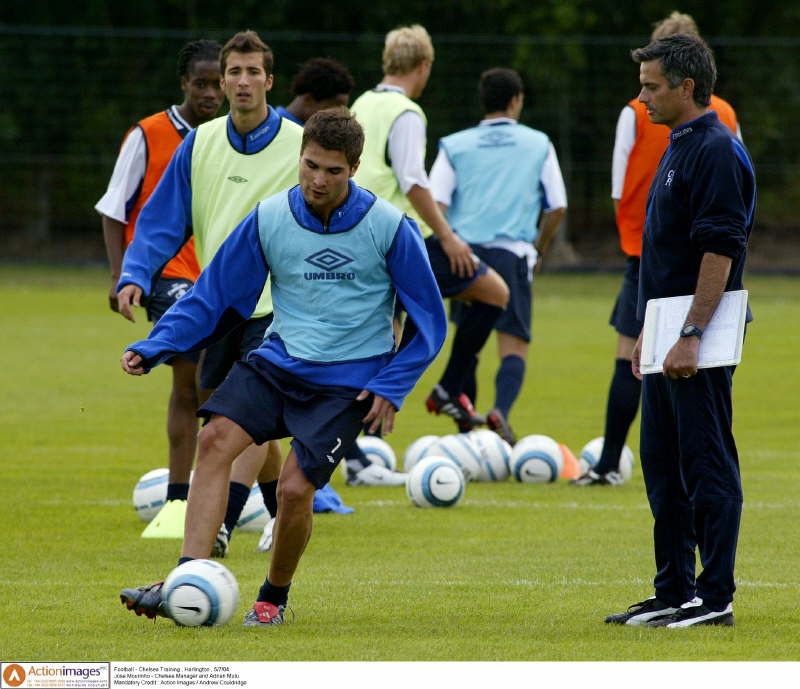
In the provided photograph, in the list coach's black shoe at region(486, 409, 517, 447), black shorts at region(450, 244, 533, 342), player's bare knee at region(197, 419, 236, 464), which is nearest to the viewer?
player's bare knee at region(197, 419, 236, 464)

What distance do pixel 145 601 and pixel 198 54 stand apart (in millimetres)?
3735

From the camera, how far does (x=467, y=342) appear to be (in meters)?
11.6

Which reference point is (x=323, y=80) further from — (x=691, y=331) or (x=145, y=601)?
(x=145, y=601)

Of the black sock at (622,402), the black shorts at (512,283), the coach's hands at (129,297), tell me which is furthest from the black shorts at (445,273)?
Result: the coach's hands at (129,297)

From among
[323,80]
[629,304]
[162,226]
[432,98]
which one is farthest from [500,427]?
[432,98]

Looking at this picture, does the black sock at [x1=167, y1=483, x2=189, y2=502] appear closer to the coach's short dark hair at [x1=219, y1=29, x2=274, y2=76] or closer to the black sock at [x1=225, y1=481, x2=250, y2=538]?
the black sock at [x1=225, y1=481, x2=250, y2=538]

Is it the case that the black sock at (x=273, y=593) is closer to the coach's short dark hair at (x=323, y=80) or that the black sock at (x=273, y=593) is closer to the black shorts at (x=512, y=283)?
the coach's short dark hair at (x=323, y=80)

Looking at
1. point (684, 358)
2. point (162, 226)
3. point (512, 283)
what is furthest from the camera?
point (512, 283)

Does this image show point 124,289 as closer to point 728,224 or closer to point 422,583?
point 422,583

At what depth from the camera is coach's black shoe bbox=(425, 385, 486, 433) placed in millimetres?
11492

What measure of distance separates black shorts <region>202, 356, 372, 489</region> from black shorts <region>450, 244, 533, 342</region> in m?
5.90

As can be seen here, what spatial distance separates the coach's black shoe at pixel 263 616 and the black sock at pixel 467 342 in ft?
17.7

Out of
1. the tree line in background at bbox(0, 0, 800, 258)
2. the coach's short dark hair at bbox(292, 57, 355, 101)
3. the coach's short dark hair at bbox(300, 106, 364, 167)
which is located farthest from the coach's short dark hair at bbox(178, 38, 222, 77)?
the tree line in background at bbox(0, 0, 800, 258)

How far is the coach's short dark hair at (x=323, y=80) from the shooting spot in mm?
9461
